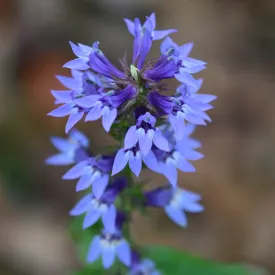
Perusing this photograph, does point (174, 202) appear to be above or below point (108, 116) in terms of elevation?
below

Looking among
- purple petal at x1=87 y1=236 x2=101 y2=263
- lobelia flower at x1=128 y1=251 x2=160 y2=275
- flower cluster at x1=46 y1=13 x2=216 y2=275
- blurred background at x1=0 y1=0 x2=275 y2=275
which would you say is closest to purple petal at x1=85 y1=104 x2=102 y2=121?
flower cluster at x1=46 y1=13 x2=216 y2=275

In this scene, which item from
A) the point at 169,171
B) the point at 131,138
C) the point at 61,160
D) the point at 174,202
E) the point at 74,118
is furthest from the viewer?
the point at 174,202

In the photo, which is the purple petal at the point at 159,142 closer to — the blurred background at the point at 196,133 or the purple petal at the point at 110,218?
the purple petal at the point at 110,218

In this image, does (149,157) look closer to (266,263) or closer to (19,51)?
(266,263)

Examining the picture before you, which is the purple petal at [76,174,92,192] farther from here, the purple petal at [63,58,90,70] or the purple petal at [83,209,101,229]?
the purple petal at [63,58,90,70]

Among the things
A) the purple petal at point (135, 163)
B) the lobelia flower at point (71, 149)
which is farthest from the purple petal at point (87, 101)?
the lobelia flower at point (71, 149)

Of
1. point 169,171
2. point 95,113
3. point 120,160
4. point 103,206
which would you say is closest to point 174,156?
point 169,171

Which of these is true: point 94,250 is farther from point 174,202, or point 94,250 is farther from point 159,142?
point 159,142
